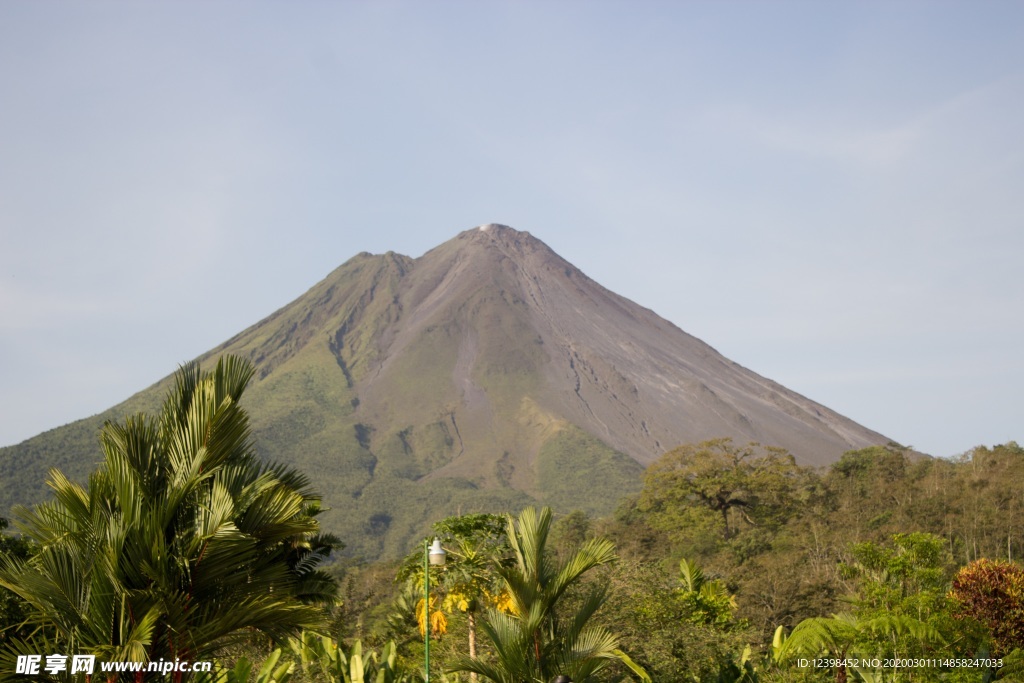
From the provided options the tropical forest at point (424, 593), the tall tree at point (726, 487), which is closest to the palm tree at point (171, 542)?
the tropical forest at point (424, 593)

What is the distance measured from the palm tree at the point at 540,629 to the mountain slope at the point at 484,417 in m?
125

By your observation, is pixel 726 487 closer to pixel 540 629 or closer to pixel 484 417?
pixel 540 629

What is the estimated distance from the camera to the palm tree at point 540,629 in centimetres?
838

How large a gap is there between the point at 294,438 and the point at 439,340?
4024cm

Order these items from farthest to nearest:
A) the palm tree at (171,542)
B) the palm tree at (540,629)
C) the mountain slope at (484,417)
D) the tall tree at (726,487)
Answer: the mountain slope at (484,417)
the tall tree at (726,487)
the palm tree at (540,629)
the palm tree at (171,542)

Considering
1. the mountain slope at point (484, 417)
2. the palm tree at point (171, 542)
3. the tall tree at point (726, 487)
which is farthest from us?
the mountain slope at point (484, 417)

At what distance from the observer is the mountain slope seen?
481 ft

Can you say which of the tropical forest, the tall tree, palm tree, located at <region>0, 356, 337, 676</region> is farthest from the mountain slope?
palm tree, located at <region>0, 356, 337, 676</region>

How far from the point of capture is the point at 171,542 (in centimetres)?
607

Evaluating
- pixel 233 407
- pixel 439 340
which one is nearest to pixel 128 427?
pixel 233 407

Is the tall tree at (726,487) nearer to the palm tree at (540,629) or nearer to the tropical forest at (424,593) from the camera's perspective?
the tropical forest at (424,593)

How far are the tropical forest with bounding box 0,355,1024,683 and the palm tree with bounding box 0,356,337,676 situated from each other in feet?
0.04

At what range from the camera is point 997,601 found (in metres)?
18.7

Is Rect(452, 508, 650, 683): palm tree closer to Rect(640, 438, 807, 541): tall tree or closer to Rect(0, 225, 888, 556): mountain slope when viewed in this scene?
Rect(640, 438, 807, 541): tall tree
